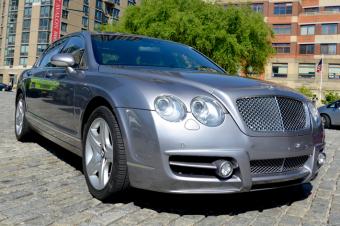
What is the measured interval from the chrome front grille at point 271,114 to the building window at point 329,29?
54233mm

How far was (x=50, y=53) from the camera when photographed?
18.7 ft

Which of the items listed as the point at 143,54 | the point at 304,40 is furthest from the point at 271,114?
the point at 304,40

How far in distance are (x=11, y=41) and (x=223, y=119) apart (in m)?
78.3

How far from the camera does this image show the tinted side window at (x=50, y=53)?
5.38m

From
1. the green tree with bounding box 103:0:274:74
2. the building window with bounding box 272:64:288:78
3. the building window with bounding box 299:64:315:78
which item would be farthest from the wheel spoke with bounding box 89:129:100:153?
the building window with bounding box 272:64:288:78

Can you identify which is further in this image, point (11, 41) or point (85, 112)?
point (11, 41)

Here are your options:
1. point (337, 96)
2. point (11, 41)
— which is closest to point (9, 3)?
point (11, 41)

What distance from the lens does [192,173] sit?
291 cm

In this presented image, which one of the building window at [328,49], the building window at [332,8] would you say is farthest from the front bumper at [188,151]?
the building window at [332,8]

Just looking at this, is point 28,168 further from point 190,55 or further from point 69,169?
point 190,55

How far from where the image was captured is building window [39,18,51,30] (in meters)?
69.2

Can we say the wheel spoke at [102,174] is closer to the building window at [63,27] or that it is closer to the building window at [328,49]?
A: the building window at [328,49]

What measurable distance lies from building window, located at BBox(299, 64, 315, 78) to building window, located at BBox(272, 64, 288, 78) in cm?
195

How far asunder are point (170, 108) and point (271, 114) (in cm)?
80
